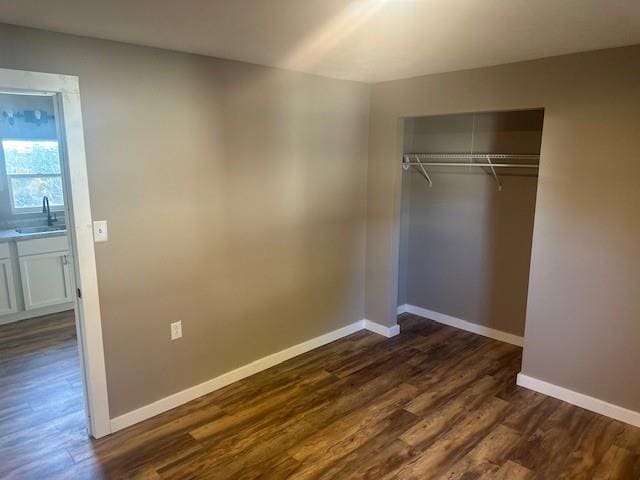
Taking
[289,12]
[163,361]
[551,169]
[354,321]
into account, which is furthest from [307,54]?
[354,321]

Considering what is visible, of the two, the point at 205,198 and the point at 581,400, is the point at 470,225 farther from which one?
the point at 205,198

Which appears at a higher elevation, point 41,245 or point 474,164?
point 474,164

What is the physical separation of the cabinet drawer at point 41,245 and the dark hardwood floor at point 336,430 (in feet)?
4.05

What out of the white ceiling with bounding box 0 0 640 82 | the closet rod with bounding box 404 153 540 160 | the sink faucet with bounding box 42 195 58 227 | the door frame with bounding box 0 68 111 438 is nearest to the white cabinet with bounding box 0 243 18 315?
the sink faucet with bounding box 42 195 58 227

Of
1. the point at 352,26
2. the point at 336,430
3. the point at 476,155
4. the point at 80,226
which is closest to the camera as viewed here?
the point at 352,26

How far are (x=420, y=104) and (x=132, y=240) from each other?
2392 millimetres

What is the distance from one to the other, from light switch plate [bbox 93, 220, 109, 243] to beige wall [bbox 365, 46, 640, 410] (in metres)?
2.55

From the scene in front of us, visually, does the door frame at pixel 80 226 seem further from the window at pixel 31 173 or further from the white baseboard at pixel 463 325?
the white baseboard at pixel 463 325

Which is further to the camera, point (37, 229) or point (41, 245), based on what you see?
point (37, 229)

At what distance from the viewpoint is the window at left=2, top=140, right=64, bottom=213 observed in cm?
470

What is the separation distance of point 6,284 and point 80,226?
2660 mm

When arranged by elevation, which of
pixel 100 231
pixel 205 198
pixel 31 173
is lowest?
pixel 100 231

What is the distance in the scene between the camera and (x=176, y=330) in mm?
2885

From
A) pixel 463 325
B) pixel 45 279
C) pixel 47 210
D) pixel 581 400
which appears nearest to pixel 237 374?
pixel 463 325
